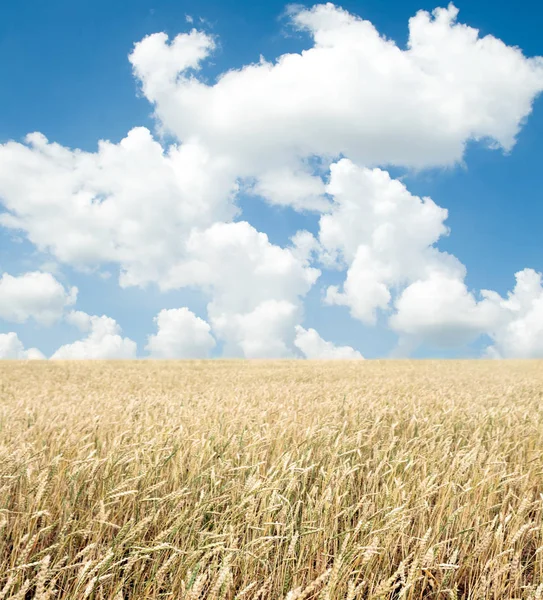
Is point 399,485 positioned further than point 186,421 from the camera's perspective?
No

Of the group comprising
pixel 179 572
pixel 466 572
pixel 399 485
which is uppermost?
pixel 399 485

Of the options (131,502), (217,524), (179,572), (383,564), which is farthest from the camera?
(131,502)

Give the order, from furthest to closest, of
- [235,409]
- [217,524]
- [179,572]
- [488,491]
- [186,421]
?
[235,409] < [186,421] < [488,491] < [217,524] < [179,572]

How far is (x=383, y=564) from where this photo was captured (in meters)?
2.63

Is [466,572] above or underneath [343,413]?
underneath

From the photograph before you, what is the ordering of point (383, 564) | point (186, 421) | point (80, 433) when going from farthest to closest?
point (186, 421) → point (80, 433) → point (383, 564)

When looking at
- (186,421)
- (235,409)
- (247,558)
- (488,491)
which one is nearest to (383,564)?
(247,558)

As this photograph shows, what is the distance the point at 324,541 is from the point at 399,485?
2.26 feet

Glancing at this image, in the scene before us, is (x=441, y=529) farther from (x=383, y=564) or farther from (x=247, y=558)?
(x=247, y=558)

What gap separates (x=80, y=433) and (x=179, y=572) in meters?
2.82

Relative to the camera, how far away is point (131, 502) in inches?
118

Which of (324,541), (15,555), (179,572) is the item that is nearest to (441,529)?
(324,541)

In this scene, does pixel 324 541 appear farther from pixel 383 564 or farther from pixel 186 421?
pixel 186 421

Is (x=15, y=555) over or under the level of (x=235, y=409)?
under
